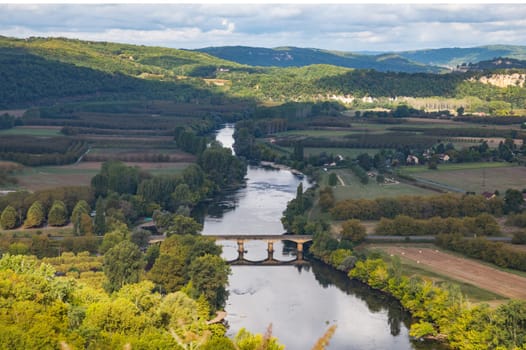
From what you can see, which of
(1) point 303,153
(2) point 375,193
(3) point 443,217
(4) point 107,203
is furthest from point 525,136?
(4) point 107,203

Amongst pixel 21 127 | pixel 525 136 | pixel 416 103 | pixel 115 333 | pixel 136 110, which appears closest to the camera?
pixel 115 333

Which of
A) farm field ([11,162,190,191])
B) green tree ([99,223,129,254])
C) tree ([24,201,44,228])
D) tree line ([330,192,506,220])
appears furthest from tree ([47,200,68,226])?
tree line ([330,192,506,220])

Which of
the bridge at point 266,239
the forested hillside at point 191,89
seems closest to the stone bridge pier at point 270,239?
the bridge at point 266,239

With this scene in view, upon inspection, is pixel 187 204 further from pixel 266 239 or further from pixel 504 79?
pixel 504 79

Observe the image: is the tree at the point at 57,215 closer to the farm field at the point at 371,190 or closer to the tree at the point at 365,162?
the farm field at the point at 371,190

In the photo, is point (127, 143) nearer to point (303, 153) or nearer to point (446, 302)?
point (303, 153)

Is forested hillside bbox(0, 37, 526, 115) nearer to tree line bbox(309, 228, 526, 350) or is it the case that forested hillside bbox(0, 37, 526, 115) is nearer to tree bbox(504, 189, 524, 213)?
tree bbox(504, 189, 524, 213)

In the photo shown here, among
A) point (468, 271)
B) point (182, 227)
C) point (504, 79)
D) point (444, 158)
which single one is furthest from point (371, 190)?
point (504, 79)
